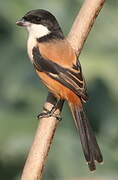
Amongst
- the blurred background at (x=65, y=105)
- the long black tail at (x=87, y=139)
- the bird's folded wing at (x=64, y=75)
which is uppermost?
the bird's folded wing at (x=64, y=75)

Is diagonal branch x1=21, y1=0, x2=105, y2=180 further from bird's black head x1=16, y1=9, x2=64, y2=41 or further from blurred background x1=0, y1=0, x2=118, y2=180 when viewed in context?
blurred background x1=0, y1=0, x2=118, y2=180

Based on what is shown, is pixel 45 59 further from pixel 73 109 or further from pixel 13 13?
pixel 13 13

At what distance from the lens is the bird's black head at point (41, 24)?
5.28 meters

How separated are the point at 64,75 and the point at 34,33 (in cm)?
39

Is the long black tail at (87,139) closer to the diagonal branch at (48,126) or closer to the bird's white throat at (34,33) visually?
the diagonal branch at (48,126)

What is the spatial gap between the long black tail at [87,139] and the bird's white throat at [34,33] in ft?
1.59

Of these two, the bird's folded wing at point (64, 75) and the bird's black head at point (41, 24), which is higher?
the bird's black head at point (41, 24)

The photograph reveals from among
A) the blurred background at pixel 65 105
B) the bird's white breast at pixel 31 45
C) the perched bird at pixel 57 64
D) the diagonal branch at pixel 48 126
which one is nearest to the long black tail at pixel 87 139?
the perched bird at pixel 57 64

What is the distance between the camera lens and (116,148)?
22.1ft

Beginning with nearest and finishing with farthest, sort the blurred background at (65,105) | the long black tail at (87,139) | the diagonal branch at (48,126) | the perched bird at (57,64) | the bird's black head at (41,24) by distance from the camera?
the diagonal branch at (48,126), the long black tail at (87,139), the perched bird at (57,64), the bird's black head at (41,24), the blurred background at (65,105)

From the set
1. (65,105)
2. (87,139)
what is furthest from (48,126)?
(65,105)

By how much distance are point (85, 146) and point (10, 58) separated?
10.1ft

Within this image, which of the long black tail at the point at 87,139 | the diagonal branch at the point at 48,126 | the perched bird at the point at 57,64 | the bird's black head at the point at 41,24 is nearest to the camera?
the diagonal branch at the point at 48,126

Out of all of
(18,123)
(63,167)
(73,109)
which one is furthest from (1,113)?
(73,109)
